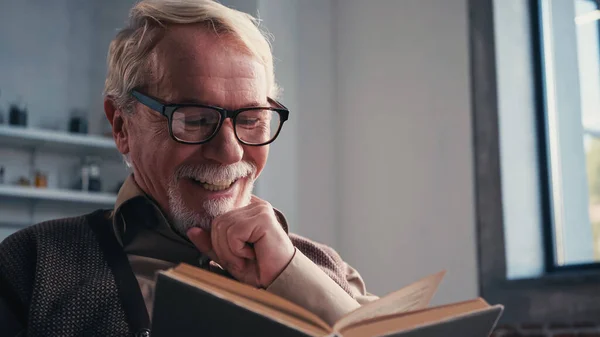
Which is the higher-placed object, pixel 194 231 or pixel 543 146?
pixel 543 146

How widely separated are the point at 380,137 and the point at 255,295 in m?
2.65

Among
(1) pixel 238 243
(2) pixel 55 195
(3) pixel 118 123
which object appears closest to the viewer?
(1) pixel 238 243

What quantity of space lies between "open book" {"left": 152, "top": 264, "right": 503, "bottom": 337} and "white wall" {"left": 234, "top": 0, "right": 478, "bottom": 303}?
82.1 inches

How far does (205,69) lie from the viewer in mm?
1345

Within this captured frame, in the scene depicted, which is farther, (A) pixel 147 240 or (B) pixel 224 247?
(A) pixel 147 240

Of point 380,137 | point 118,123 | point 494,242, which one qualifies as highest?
point 380,137

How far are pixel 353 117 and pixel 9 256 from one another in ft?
8.33

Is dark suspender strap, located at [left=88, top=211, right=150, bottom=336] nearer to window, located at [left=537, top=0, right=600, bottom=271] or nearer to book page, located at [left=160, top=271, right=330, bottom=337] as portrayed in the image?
book page, located at [left=160, top=271, right=330, bottom=337]

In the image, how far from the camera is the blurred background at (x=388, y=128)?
2863mm

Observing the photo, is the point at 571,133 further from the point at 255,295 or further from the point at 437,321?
the point at 255,295

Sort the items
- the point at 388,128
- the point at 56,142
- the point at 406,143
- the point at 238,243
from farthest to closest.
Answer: the point at 56,142, the point at 388,128, the point at 406,143, the point at 238,243


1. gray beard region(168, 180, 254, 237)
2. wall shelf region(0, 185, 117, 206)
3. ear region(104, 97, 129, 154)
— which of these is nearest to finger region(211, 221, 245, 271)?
gray beard region(168, 180, 254, 237)

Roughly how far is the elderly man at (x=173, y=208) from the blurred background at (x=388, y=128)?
1.59m

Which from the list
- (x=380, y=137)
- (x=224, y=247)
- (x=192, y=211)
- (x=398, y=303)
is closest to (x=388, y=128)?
(x=380, y=137)
